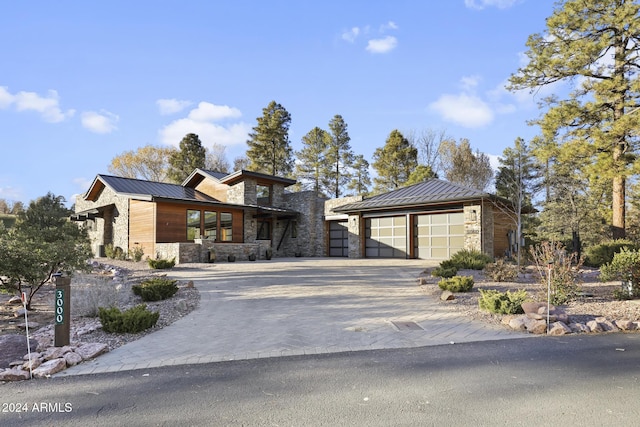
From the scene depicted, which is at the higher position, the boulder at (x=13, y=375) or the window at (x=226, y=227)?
the window at (x=226, y=227)

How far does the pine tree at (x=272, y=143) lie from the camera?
117 feet

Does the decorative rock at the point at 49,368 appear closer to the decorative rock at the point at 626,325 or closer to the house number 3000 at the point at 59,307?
the house number 3000 at the point at 59,307

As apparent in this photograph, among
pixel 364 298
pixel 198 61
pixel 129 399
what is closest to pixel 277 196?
pixel 198 61

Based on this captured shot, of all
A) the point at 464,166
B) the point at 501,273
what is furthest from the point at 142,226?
the point at 464,166

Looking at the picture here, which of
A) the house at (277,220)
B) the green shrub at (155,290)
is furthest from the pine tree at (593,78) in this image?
the green shrub at (155,290)

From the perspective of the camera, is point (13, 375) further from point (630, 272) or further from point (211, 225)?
point (211, 225)

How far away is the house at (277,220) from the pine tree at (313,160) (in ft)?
36.1

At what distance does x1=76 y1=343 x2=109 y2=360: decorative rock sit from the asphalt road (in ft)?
1.94

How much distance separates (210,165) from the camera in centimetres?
3825

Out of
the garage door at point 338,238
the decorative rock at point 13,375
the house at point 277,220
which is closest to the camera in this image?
the decorative rock at point 13,375

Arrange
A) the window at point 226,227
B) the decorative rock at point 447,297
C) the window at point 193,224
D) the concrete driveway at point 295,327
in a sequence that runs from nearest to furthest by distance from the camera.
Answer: the concrete driveway at point 295,327, the decorative rock at point 447,297, the window at point 193,224, the window at point 226,227

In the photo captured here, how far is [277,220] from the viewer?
24.9 meters

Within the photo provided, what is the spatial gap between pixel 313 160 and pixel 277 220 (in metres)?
12.5

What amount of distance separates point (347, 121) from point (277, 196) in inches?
591
